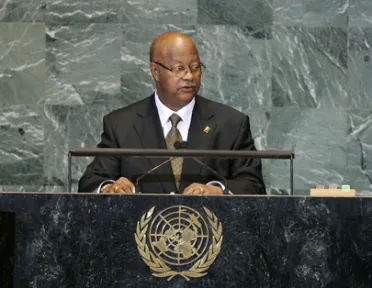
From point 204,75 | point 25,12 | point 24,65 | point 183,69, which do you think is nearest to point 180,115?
point 183,69

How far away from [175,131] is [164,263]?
1836 mm

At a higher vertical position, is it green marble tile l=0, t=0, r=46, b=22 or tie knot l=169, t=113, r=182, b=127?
green marble tile l=0, t=0, r=46, b=22

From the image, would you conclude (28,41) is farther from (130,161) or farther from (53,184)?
(130,161)

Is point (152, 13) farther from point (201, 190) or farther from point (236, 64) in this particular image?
point (201, 190)

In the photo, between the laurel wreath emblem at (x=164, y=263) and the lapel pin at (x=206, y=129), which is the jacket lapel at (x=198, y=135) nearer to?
the lapel pin at (x=206, y=129)

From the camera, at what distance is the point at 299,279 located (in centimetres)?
429

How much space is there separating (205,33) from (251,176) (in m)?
2.27

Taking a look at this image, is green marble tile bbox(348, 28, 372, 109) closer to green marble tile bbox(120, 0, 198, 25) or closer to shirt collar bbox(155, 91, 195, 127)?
green marble tile bbox(120, 0, 198, 25)

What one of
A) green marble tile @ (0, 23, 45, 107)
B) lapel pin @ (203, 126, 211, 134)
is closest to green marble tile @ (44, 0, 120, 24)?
green marble tile @ (0, 23, 45, 107)

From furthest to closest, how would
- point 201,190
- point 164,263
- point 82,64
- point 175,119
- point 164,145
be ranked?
1. point 82,64
2. point 175,119
3. point 164,145
4. point 201,190
5. point 164,263

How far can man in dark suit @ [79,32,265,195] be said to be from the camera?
18.7 ft

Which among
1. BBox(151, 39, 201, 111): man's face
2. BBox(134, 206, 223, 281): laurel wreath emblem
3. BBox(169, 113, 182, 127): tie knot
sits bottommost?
BBox(134, 206, 223, 281): laurel wreath emblem

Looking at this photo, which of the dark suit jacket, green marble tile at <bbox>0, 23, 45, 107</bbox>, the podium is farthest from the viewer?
green marble tile at <bbox>0, 23, 45, 107</bbox>

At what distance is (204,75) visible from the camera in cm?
768
